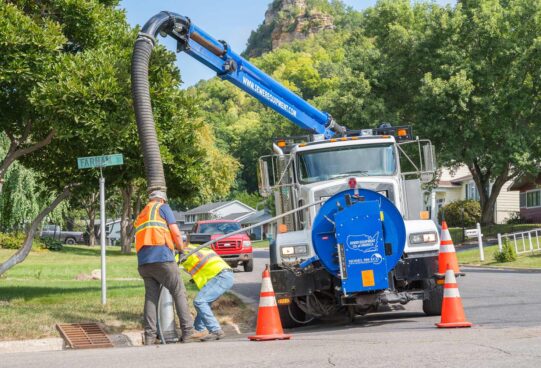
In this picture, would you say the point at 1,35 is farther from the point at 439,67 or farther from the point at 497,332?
the point at 439,67

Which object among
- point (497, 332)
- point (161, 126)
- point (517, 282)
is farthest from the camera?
point (517, 282)

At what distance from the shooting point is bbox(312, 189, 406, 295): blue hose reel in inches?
429

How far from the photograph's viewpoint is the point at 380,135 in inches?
534

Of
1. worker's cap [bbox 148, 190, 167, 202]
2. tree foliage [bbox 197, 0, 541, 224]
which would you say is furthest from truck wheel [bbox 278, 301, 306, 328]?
tree foliage [bbox 197, 0, 541, 224]

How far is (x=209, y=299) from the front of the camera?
35.6 feet

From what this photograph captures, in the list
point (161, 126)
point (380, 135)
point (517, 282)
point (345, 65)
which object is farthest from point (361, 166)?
point (345, 65)

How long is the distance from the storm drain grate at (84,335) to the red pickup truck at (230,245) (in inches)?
622

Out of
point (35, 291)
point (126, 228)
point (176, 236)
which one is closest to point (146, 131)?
point (176, 236)

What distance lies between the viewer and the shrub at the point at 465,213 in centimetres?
5450

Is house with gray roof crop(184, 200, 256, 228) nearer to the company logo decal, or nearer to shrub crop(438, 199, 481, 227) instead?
shrub crop(438, 199, 481, 227)

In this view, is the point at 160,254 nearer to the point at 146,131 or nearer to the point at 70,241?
the point at 146,131

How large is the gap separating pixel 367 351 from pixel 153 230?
11.8 ft

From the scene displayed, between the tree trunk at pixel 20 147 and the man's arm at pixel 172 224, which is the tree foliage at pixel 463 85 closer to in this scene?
the tree trunk at pixel 20 147

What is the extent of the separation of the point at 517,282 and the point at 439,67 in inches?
1035
